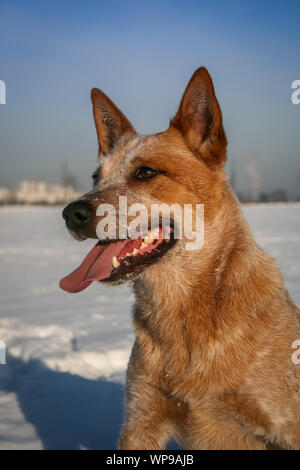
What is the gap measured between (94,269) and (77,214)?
1.16 ft

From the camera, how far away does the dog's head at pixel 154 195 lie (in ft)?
8.90

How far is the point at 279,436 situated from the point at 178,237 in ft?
4.29

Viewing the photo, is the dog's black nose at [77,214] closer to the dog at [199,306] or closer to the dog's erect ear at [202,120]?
the dog at [199,306]

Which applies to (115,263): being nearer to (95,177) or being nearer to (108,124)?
(95,177)

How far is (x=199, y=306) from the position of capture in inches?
108

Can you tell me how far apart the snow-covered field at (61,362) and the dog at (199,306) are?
549mm

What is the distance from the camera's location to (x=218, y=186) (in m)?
2.89

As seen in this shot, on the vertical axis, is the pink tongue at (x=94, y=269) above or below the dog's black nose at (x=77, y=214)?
below

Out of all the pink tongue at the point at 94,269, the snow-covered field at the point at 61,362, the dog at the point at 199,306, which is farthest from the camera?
the snow-covered field at the point at 61,362

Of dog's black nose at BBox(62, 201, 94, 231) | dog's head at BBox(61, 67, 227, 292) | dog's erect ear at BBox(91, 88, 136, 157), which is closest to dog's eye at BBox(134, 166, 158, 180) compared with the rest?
dog's head at BBox(61, 67, 227, 292)

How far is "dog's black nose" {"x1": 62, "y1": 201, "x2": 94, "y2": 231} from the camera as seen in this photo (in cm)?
266

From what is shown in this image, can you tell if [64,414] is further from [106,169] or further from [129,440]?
[106,169]

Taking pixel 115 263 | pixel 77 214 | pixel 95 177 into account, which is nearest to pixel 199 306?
pixel 115 263

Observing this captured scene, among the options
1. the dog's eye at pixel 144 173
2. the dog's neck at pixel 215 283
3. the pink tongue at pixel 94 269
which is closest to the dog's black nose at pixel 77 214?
the pink tongue at pixel 94 269
